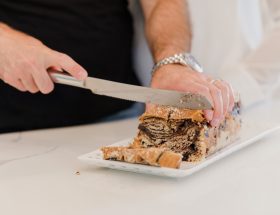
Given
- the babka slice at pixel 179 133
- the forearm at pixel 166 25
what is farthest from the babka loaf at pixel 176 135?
the forearm at pixel 166 25

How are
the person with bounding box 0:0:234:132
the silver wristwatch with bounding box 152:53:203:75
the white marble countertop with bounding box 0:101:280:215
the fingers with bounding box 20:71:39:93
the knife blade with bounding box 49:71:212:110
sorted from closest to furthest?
the white marble countertop with bounding box 0:101:280:215, the knife blade with bounding box 49:71:212:110, the fingers with bounding box 20:71:39:93, the silver wristwatch with bounding box 152:53:203:75, the person with bounding box 0:0:234:132

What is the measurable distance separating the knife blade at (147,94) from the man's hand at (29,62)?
0.02 meters

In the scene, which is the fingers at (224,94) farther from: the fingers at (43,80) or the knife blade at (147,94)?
the fingers at (43,80)

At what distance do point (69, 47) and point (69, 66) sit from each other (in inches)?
13.3

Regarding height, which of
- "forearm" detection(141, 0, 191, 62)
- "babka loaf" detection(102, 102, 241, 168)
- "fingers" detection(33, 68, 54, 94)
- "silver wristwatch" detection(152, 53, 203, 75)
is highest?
"forearm" detection(141, 0, 191, 62)

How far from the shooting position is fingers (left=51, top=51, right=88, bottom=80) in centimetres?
92

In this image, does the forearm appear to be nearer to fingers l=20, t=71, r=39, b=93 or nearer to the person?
the person

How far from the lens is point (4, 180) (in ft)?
2.76

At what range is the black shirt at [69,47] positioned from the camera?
123 cm

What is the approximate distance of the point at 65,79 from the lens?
3.11ft

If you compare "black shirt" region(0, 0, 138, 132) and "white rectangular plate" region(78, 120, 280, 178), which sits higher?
"black shirt" region(0, 0, 138, 132)

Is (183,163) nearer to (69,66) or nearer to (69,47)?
(69,66)

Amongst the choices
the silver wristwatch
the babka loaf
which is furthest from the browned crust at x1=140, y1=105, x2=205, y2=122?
the silver wristwatch

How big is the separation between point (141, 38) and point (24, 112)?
1.12 ft
